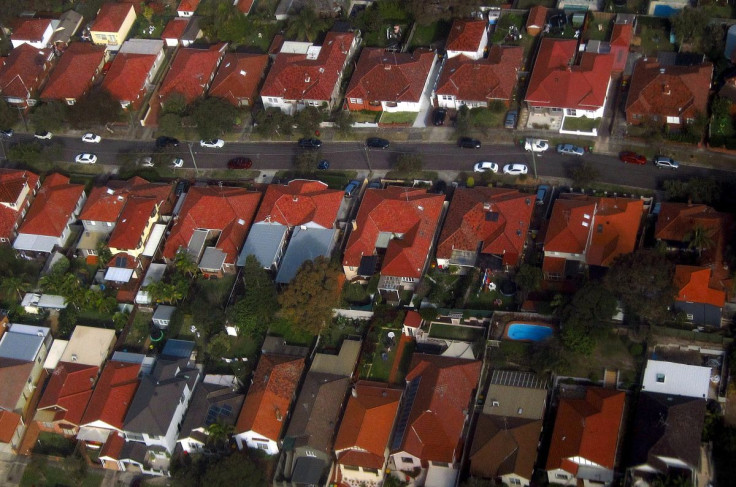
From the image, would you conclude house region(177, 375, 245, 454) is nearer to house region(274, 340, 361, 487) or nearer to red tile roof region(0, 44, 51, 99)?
house region(274, 340, 361, 487)

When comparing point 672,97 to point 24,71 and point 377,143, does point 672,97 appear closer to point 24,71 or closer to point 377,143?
point 377,143

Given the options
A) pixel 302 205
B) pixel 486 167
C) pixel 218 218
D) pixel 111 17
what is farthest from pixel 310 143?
pixel 111 17

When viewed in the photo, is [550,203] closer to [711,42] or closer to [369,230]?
[369,230]

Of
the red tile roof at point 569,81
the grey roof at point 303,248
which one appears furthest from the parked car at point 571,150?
the grey roof at point 303,248

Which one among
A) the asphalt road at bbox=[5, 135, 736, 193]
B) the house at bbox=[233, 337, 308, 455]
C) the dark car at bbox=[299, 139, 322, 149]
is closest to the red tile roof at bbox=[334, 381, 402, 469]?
the house at bbox=[233, 337, 308, 455]

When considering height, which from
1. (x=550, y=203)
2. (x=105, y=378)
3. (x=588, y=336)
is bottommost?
(x=105, y=378)

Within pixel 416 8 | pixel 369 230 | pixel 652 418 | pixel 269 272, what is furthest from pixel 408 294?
pixel 416 8
